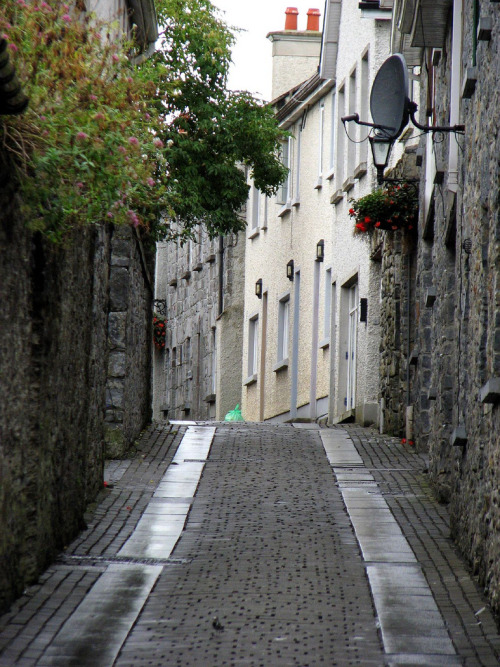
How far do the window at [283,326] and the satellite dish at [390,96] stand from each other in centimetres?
1386

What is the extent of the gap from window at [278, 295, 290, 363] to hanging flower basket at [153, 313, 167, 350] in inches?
439

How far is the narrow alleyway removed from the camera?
6383mm

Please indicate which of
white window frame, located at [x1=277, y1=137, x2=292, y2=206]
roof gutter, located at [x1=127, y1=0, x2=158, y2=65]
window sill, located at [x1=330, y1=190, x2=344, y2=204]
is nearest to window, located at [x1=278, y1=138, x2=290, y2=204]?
white window frame, located at [x1=277, y1=137, x2=292, y2=206]

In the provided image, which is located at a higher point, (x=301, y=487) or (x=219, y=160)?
(x=219, y=160)

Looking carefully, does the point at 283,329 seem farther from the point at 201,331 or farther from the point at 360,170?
the point at 360,170

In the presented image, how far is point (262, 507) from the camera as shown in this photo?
10.8 m

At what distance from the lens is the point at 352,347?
20.3m

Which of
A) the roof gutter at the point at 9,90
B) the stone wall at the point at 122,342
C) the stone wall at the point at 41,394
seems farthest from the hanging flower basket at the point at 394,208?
the roof gutter at the point at 9,90

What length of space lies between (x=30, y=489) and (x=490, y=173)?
3626mm

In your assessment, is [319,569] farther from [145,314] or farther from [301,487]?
[145,314]

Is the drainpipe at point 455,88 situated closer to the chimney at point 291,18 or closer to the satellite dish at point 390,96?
the satellite dish at point 390,96

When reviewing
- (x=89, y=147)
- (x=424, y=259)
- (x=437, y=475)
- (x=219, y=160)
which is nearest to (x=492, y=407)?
(x=89, y=147)

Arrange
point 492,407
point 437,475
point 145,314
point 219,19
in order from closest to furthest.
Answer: point 492,407
point 437,475
point 145,314
point 219,19

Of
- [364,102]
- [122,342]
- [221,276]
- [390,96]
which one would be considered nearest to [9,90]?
[390,96]
